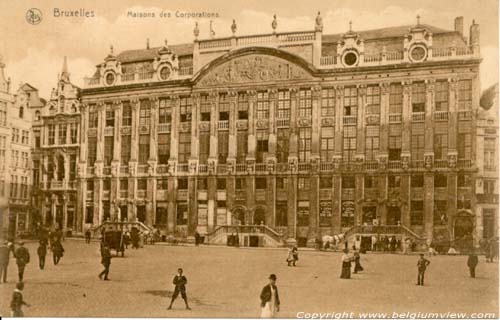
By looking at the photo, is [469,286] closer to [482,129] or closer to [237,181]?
[482,129]

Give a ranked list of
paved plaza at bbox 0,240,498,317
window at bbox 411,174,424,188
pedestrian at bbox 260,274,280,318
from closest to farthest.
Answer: pedestrian at bbox 260,274,280,318, paved plaza at bbox 0,240,498,317, window at bbox 411,174,424,188

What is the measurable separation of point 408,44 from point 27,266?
6632mm

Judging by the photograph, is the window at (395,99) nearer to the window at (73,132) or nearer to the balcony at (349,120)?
the balcony at (349,120)

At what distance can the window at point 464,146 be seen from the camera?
34.0 ft

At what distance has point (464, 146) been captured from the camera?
10500 mm

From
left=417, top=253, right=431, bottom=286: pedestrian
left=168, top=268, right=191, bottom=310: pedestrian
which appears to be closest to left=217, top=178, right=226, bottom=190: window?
left=168, top=268, right=191, bottom=310: pedestrian

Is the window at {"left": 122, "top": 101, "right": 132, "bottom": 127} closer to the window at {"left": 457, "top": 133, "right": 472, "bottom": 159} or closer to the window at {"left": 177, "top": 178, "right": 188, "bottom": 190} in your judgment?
the window at {"left": 177, "top": 178, "right": 188, "bottom": 190}

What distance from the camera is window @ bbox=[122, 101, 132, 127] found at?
1188 centimetres

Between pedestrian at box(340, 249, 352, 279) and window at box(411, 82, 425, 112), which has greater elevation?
window at box(411, 82, 425, 112)

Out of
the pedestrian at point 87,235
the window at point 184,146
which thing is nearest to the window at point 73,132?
the pedestrian at point 87,235

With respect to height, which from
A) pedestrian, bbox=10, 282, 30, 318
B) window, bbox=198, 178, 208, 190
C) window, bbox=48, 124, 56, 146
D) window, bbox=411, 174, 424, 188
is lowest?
pedestrian, bbox=10, 282, 30, 318

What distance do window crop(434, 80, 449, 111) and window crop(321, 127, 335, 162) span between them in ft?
5.57

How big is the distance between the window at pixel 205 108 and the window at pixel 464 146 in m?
4.08

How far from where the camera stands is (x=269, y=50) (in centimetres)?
1123
